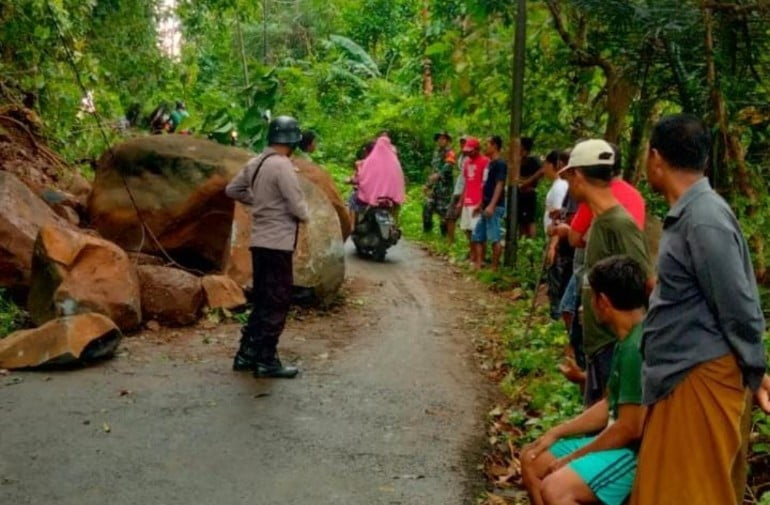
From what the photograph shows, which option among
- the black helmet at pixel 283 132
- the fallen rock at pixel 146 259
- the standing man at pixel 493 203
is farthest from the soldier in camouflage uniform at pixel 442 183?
the black helmet at pixel 283 132

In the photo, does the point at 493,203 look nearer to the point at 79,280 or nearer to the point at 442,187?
the point at 442,187

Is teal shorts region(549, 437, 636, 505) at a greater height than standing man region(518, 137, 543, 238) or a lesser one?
lesser

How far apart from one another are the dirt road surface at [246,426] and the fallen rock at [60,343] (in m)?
0.13

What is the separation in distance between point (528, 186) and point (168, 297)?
214 inches

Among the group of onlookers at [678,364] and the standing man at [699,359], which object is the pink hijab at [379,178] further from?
the standing man at [699,359]

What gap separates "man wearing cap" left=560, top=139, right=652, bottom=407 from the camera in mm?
4758

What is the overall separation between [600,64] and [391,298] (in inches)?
153

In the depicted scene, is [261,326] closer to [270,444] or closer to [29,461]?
[270,444]

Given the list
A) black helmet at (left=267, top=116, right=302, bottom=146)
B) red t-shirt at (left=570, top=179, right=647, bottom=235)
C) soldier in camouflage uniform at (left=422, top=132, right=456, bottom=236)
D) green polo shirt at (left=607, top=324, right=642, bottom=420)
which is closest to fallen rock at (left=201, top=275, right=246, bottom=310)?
black helmet at (left=267, top=116, right=302, bottom=146)

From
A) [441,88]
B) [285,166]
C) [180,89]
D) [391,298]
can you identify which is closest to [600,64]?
[391,298]

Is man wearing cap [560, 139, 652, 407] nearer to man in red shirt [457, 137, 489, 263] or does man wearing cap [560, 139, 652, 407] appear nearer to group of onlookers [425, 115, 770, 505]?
group of onlookers [425, 115, 770, 505]

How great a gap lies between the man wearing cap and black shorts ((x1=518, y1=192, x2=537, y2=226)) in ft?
24.3

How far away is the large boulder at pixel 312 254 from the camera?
9.72 meters

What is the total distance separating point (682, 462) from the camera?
3.20m
